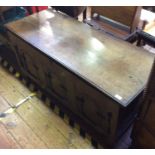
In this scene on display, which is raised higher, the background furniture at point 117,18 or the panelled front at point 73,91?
the background furniture at point 117,18

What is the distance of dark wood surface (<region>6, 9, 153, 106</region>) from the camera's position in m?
1.13

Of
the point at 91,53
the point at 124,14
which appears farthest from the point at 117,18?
the point at 91,53

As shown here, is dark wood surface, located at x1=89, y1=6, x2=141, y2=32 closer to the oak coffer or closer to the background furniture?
the background furniture

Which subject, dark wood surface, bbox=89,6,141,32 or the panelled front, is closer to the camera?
the panelled front

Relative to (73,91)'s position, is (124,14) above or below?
above

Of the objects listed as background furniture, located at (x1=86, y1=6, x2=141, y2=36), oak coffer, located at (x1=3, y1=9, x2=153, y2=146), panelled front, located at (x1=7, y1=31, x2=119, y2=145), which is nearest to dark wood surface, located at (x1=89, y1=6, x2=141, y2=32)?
background furniture, located at (x1=86, y1=6, x2=141, y2=36)

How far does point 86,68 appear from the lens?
4.05 feet

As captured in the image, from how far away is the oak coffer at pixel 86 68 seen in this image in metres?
1.13

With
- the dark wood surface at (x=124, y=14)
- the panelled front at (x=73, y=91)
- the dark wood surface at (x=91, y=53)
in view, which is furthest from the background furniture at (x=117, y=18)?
the panelled front at (x=73, y=91)

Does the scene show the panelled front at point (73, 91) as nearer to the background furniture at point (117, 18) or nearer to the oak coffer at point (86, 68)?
the oak coffer at point (86, 68)

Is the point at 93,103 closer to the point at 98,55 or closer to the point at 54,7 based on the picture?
the point at 98,55

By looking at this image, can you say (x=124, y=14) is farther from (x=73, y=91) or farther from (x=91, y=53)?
(x=73, y=91)

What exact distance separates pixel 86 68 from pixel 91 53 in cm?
16
